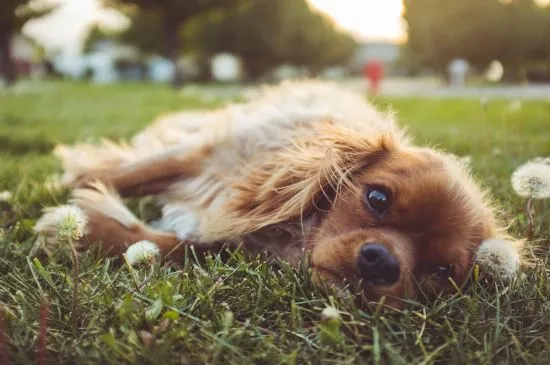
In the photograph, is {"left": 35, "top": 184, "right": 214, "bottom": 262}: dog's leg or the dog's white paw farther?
{"left": 35, "top": 184, "right": 214, "bottom": 262}: dog's leg

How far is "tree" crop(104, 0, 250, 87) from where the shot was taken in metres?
23.0

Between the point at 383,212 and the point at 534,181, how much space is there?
666mm

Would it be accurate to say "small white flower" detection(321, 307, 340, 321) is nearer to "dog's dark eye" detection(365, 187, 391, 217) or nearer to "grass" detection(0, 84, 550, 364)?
"grass" detection(0, 84, 550, 364)

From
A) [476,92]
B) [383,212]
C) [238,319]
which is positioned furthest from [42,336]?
[476,92]

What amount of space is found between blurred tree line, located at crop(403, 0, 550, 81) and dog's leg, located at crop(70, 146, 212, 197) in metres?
36.8

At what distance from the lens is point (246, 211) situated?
261cm

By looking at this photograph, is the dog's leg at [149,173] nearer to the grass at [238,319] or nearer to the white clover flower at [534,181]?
the grass at [238,319]

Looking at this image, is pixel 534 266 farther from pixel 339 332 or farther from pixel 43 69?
pixel 43 69

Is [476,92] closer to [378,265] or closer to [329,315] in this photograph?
[378,265]

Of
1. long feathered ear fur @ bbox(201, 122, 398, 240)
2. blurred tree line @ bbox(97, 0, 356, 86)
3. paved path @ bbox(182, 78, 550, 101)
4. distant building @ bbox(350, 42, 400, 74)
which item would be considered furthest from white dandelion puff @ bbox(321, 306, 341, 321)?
distant building @ bbox(350, 42, 400, 74)

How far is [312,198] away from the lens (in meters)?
2.42

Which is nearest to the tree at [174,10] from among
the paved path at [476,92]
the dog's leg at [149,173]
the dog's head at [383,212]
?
the paved path at [476,92]

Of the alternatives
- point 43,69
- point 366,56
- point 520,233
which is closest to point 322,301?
point 520,233

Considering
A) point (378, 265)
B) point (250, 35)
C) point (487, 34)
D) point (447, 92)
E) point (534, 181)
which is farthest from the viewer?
point (487, 34)
